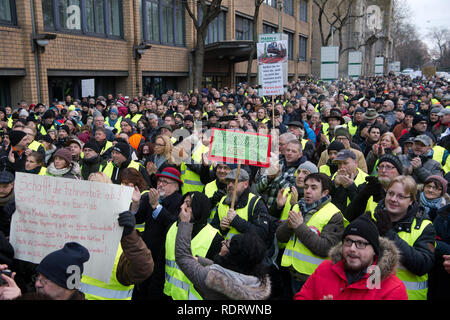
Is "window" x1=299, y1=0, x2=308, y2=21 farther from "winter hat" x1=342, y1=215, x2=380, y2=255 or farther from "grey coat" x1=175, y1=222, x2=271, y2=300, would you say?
"grey coat" x1=175, y1=222, x2=271, y2=300

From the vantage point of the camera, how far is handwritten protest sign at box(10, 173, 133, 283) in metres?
2.82

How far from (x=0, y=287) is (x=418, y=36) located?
120 meters

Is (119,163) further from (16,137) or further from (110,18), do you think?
(110,18)

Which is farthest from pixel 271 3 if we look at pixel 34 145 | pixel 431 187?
pixel 431 187

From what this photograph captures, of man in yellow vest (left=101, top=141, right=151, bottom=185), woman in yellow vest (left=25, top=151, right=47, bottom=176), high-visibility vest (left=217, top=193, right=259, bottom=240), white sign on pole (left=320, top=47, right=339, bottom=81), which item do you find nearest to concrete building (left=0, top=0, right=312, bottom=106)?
white sign on pole (left=320, top=47, right=339, bottom=81)

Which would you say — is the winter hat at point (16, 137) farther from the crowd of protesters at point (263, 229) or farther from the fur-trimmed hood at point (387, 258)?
the fur-trimmed hood at point (387, 258)

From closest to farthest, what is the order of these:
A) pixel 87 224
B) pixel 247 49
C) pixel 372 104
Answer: pixel 87 224 → pixel 372 104 → pixel 247 49

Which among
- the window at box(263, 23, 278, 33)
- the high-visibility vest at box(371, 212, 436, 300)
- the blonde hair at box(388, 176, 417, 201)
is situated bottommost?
the high-visibility vest at box(371, 212, 436, 300)

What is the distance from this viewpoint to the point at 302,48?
45719mm

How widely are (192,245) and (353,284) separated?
1328 millimetres

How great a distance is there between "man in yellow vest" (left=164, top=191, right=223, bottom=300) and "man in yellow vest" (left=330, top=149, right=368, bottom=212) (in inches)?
67.0
